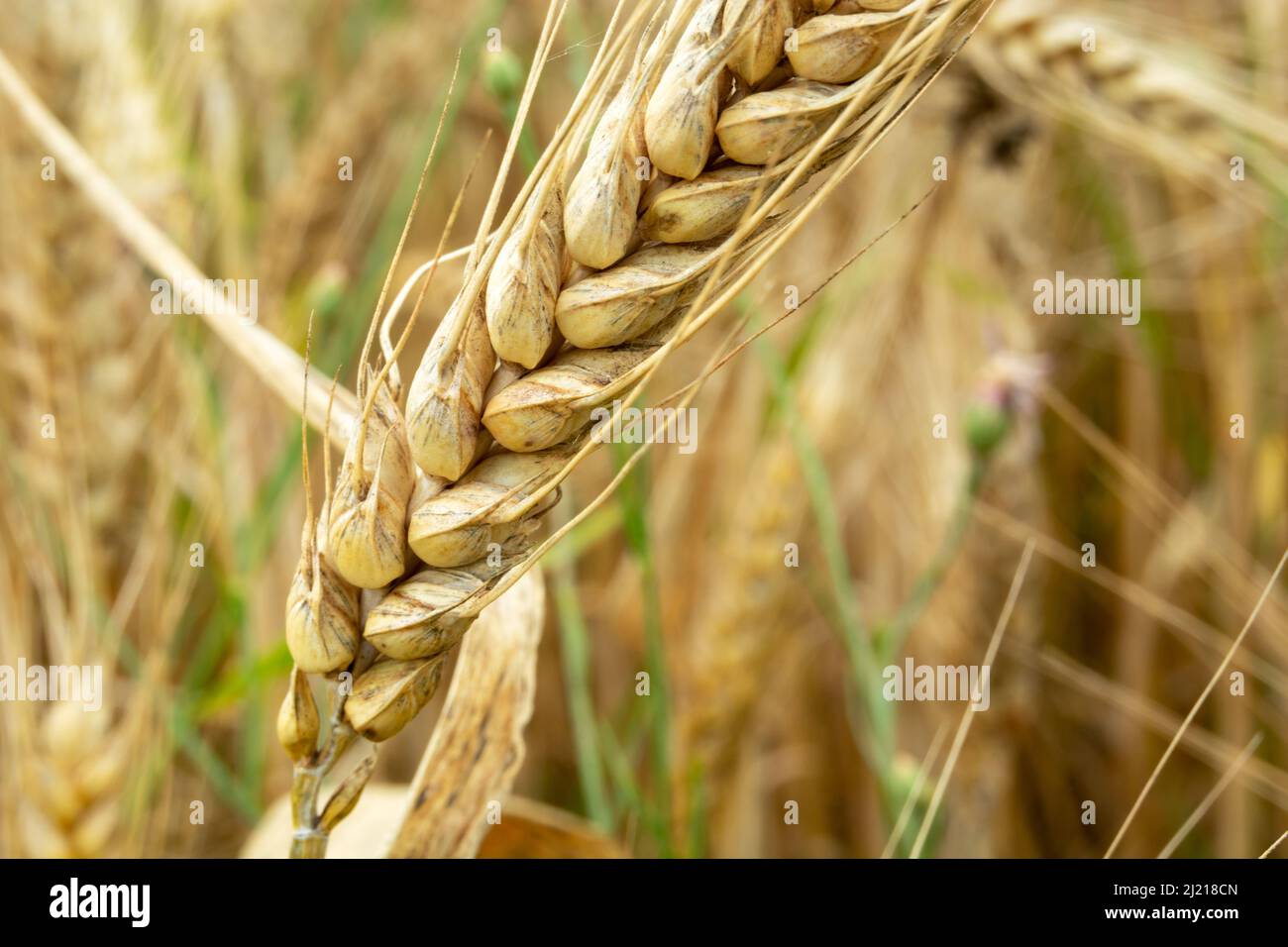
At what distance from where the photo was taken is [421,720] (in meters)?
1.27

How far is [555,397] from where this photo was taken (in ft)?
1.40

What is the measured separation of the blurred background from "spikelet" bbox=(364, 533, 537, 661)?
1.08ft

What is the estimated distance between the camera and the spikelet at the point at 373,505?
1.40 feet

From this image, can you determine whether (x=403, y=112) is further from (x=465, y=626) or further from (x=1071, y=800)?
(x=1071, y=800)

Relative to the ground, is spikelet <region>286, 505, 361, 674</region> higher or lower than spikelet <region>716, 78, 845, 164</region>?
lower

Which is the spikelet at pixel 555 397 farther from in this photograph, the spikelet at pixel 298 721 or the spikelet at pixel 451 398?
the spikelet at pixel 298 721

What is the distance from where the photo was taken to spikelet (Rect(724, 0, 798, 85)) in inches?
16.9

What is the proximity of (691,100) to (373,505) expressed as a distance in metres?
0.21
